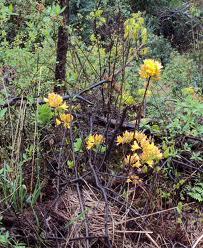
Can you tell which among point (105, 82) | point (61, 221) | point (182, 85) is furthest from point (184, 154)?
point (182, 85)

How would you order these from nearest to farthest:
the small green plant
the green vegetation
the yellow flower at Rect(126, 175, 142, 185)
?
the green vegetation → the yellow flower at Rect(126, 175, 142, 185) → the small green plant

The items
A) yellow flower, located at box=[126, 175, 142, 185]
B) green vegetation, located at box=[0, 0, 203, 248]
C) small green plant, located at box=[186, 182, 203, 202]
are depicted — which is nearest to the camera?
green vegetation, located at box=[0, 0, 203, 248]

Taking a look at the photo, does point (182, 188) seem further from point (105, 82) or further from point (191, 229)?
point (105, 82)

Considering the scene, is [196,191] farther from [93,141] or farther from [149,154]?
[93,141]

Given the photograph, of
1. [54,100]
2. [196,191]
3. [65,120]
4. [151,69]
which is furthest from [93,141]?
[196,191]

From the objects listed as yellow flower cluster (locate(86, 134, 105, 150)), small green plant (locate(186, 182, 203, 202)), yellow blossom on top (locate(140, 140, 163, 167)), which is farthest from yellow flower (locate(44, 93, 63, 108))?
small green plant (locate(186, 182, 203, 202))

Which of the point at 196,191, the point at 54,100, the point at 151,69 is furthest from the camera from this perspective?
the point at 196,191

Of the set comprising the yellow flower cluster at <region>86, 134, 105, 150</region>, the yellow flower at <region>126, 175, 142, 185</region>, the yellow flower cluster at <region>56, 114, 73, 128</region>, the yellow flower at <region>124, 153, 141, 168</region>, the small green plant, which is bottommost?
the small green plant

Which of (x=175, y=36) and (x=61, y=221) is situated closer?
(x=61, y=221)

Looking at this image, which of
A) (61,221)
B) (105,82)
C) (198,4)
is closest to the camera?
(61,221)

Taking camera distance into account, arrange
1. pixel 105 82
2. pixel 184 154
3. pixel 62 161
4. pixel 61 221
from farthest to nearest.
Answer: pixel 105 82 → pixel 184 154 → pixel 62 161 → pixel 61 221

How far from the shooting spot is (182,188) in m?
2.27

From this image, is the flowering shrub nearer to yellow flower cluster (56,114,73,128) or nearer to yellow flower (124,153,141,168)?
yellow flower cluster (56,114,73,128)

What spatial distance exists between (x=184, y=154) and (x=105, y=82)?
26.5 inches
